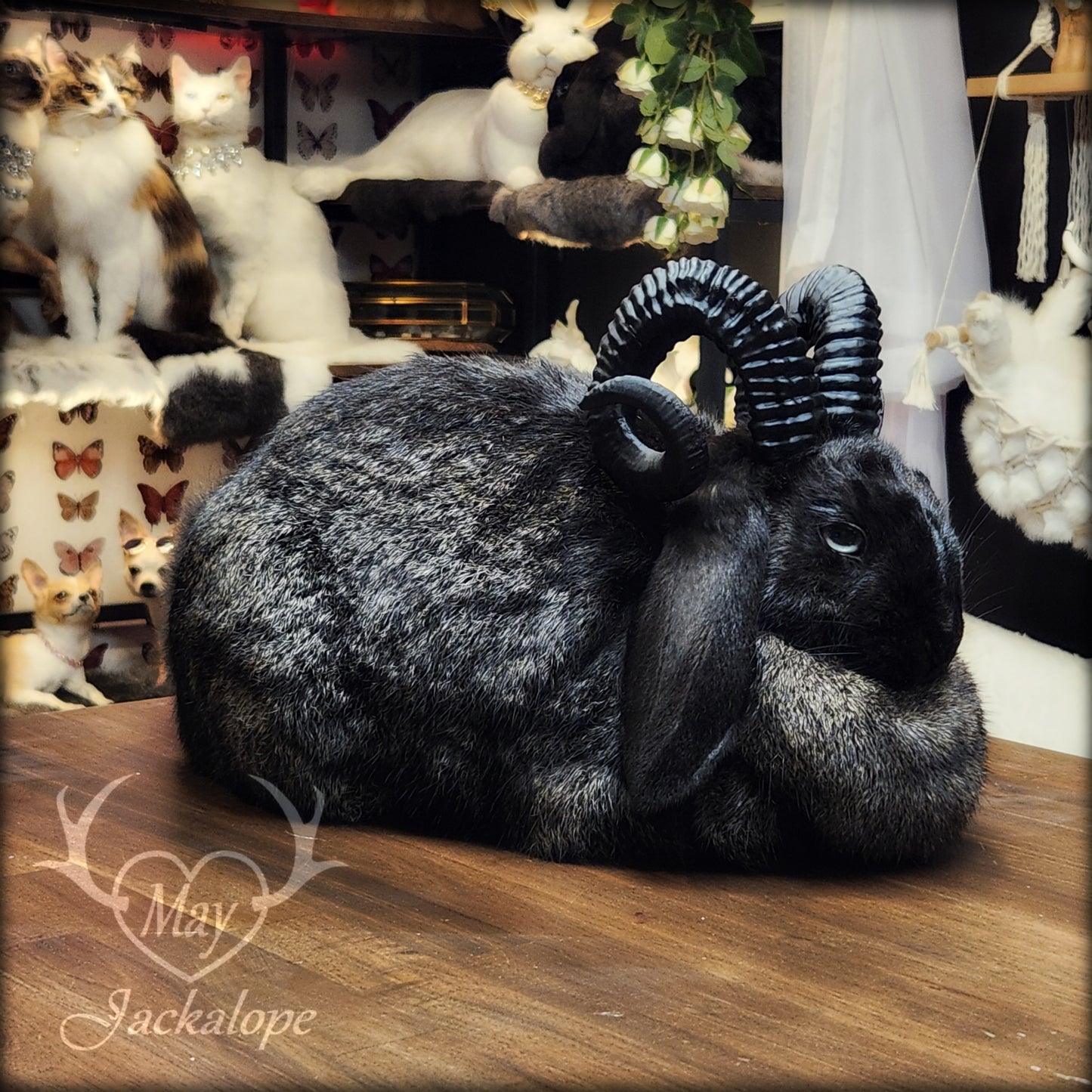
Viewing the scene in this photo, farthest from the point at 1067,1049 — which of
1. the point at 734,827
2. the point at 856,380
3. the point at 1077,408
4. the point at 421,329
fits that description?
the point at 421,329

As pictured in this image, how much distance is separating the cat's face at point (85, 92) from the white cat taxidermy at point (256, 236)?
0.14 meters

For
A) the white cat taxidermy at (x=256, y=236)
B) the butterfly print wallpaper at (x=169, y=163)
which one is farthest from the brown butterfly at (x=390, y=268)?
the white cat taxidermy at (x=256, y=236)

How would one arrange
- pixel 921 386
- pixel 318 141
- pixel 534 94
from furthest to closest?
1. pixel 318 141
2. pixel 534 94
3. pixel 921 386

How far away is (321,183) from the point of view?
2482 mm

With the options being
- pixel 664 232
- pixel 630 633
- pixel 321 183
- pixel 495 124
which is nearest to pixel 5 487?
pixel 321 183

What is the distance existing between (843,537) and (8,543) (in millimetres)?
1687

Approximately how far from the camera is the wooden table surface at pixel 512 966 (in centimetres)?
86

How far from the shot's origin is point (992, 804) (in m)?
1.39

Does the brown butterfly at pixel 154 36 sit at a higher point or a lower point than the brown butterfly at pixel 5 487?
higher

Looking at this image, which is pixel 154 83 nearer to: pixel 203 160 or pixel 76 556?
pixel 203 160

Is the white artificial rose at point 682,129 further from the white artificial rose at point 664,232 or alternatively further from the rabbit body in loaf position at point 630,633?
the rabbit body in loaf position at point 630,633

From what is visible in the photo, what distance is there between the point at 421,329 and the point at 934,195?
1.04 m

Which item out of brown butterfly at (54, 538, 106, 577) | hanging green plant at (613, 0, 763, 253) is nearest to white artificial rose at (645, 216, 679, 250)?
hanging green plant at (613, 0, 763, 253)

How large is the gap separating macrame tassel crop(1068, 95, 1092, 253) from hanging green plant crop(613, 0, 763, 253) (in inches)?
15.8
